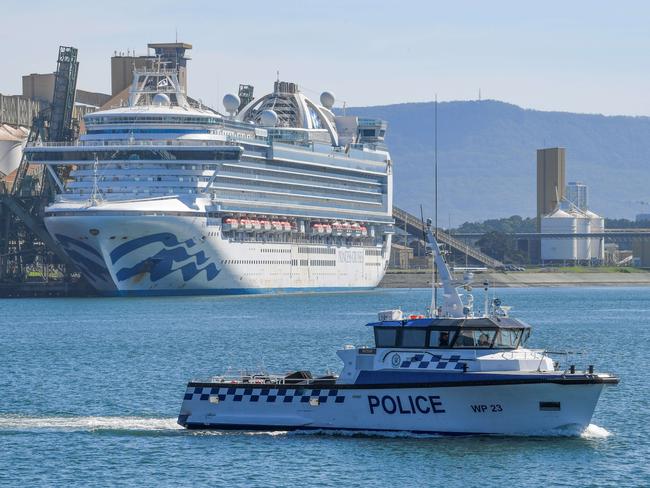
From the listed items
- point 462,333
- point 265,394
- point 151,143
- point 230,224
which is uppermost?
point 151,143

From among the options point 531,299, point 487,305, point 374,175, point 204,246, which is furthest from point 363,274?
point 487,305

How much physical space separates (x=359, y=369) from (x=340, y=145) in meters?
134

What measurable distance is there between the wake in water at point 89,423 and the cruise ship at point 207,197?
260 ft

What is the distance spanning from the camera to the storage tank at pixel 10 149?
584ft

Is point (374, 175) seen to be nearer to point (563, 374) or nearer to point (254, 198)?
point (254, 198)

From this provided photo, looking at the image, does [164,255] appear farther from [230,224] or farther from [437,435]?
[437,435]

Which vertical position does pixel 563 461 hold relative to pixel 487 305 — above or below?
below

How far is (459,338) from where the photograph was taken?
4116 centimetres

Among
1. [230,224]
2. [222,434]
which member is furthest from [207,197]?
[222,434]

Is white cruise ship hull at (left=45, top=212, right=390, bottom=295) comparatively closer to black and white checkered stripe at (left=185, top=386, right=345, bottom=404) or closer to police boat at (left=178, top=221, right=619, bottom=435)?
black and white checkered stripe at (left=185, top=386, right=345, bottom=404)

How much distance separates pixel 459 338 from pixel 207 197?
97991 mm

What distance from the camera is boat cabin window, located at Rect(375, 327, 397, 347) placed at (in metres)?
42.0

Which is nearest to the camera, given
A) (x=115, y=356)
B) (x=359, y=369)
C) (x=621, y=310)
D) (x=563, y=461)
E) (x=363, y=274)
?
(x=563, y=461)

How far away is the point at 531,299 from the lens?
15438 centimetres
